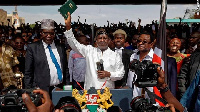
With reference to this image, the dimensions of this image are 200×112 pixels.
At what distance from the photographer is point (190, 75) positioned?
12.6 ft

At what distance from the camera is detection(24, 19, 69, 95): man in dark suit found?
13.4 feet

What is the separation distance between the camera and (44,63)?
4.11m

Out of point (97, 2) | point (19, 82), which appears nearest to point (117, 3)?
point (97, 2)

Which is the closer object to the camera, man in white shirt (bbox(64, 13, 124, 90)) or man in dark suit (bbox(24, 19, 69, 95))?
man in white shirt (bbox(64, 13, 124, 90))

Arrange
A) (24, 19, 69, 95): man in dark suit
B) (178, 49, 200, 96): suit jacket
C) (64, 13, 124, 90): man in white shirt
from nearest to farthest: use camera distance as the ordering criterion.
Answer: (178, 49, 200, 96): suit jacket < (64, 13, 124, 90): man in white shirt < (24, 19, 69, 95): man in dark suit

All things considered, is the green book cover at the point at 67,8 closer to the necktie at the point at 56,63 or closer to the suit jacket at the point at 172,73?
the necktie at the point at 56,63

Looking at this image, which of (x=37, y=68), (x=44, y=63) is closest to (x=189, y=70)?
(x=44, y=63)

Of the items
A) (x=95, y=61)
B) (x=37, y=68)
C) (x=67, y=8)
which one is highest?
(x=67, y=8)

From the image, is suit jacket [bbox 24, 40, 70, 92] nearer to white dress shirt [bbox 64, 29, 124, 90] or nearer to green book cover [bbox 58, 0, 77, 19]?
white dress shirt [bbox 64, 29, 124, 90]

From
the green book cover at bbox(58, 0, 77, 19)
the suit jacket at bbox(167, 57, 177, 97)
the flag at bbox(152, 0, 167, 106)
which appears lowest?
the suit jacket at bbox(167, 57, 177, 97)

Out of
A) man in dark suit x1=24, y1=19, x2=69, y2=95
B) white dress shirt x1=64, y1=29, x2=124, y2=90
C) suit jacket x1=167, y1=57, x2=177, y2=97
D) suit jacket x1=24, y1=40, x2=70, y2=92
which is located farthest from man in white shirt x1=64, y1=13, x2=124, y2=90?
suit jacket x1=167, y1=57, x2=177, y2=97

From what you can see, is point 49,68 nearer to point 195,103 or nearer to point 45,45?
point 45,45

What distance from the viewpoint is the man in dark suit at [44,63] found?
4.09 m

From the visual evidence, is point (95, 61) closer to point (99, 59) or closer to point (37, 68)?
point (99, 59)
